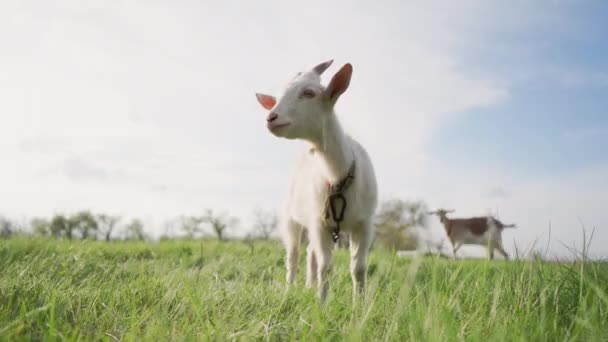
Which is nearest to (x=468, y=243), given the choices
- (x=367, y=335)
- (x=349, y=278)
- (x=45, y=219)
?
(x=349, y=278)

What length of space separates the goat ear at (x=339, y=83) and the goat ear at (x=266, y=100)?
0.70 m

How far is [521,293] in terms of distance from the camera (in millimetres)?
2391

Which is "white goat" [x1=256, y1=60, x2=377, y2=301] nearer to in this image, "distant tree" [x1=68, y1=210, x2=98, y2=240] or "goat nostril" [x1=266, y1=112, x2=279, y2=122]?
"goat nostril" [x1=266, y1=112, x2=279, y2=122]

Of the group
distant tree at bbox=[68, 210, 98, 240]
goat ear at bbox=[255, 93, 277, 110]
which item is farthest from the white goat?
distant tree at bbox=[68, 210, 98, 240]

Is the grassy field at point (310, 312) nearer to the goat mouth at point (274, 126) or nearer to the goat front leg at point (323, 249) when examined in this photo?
the goat front leg at point (323, 249)

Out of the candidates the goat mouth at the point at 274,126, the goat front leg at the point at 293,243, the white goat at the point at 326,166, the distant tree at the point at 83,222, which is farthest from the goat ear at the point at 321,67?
the distant tree at the point at 83,222

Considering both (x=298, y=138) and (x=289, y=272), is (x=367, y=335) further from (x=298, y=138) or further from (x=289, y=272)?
(x=289, y=272)

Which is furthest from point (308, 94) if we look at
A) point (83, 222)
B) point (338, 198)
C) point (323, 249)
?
point (83, 222)

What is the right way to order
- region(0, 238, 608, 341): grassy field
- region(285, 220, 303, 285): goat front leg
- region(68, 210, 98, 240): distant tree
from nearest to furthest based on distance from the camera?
region(0, 238, 608, 341): grassy field < region(285, 220, 303, 285): goat front leg < region(68, 210, 98, 240): distant tree

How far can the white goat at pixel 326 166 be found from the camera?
3.38 meters

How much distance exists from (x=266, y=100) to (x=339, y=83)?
2.86 ft

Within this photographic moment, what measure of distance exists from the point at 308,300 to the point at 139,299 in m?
1.07

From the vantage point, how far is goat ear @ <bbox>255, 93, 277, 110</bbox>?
13.2 ft

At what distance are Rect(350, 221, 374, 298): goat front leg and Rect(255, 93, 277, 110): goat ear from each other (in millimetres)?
1447
